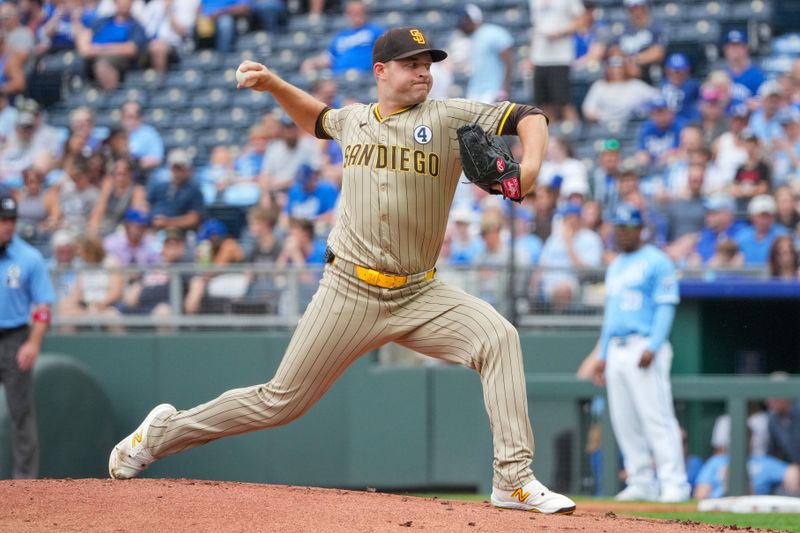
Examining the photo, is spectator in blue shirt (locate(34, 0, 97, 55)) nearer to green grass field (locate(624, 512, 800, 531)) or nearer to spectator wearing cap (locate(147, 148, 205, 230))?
spectator wearing cap (locate(147, 148, 205, 230))

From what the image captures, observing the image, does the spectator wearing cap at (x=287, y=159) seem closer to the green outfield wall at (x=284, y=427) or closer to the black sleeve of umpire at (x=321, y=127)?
the green outfield wall at (x=284, y=427)

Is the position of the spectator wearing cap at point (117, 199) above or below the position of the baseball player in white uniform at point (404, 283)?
above

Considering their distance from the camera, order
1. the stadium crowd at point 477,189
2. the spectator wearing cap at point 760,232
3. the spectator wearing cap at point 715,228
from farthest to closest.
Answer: the stadium crowd at point 477,189
the spectator wearing cap at point 715,228
the spectator wearing cap at point 760,232

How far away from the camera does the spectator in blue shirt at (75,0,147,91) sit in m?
14.5

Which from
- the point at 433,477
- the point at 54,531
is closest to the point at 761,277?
the point at 433,477

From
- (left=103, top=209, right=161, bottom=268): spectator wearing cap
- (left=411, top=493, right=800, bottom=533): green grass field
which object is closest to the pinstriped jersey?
(left=411, top=493, right=800, bottom=533): green grass field

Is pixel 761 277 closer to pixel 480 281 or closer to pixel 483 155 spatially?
pixel 480 281

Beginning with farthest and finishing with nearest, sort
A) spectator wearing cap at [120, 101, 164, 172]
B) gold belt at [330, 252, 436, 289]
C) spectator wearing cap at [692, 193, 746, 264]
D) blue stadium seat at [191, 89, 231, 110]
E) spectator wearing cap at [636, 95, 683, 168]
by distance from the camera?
blue stadium seat at [191, 89, 231, 110] < spectator wearing cap at [120, 101, 164, 172] < spectator wearing cap at [636, 95, 683, 168] < spectator wearing cap at [692, 193, 746, 264] < gold belt at [330, 252, 436, 289]

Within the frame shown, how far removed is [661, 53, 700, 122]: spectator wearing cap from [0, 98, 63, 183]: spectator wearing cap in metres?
6.03

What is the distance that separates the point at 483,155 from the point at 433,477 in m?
5.36

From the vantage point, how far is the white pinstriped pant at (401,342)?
4.77 m

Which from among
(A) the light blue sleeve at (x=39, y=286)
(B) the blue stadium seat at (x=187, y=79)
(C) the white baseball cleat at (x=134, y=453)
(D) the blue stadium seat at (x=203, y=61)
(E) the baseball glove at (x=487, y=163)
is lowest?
(C) the white baseball cleat at (x=134, y=453)

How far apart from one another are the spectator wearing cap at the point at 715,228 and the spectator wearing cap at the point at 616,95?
1.99 m

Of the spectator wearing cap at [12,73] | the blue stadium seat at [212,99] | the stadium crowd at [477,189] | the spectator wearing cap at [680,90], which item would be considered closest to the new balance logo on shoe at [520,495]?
the stadium crowd at [477,189]
